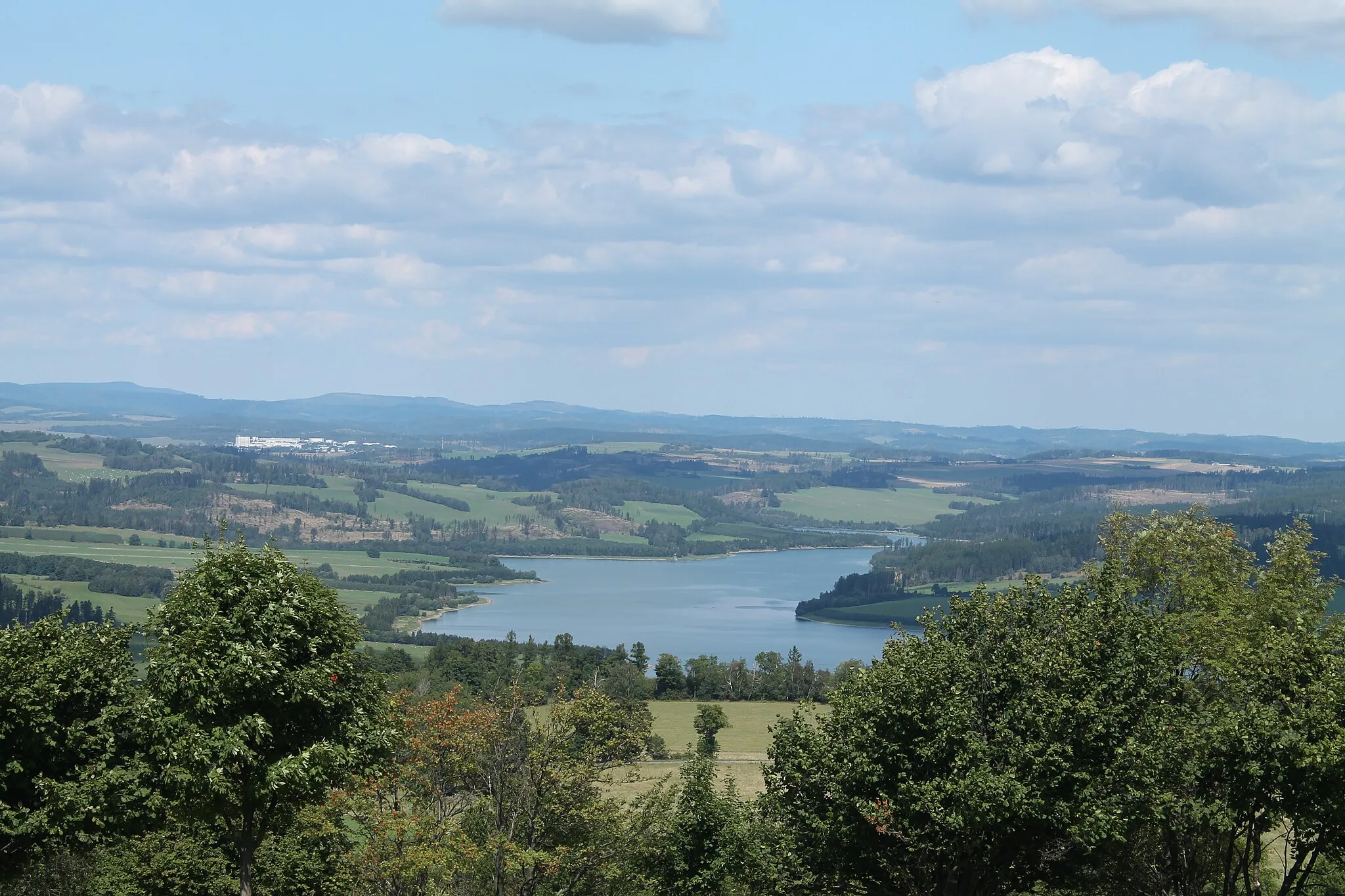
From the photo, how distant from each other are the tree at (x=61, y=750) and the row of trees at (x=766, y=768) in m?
0.07

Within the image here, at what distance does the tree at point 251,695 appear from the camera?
22594 millimetres

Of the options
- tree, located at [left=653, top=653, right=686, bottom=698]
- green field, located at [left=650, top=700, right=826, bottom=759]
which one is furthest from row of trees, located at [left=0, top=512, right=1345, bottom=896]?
tree, located at [left=653, top=653, right=686, bottom=698]

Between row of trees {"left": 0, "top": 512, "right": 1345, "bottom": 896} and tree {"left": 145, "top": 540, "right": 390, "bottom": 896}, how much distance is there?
6cm

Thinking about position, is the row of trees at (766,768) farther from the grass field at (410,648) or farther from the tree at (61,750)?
the grass field at (410,648)

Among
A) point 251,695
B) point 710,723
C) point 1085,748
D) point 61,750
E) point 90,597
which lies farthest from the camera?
point 90,597

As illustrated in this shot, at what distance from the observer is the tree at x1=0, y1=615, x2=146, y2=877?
25578mm

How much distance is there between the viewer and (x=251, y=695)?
76.2 ft

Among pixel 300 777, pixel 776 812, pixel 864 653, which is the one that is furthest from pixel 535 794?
pixel 864 653

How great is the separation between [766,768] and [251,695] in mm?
14221

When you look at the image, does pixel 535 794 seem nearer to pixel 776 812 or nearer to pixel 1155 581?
pixel 776 812

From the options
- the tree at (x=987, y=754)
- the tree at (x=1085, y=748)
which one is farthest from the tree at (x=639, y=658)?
the tree at (x=987, y=754)

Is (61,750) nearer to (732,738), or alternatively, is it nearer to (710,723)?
(732,738)

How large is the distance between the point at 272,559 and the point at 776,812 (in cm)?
1359

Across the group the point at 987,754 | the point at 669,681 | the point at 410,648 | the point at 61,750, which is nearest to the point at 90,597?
the point at 410,648
